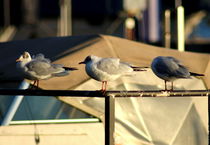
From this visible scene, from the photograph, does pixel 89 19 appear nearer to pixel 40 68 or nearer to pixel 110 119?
pixel 40 68

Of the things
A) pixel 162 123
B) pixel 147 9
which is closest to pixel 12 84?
pixel 162 123

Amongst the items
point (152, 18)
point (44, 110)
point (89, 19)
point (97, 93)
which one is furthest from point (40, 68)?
point (89, 19)

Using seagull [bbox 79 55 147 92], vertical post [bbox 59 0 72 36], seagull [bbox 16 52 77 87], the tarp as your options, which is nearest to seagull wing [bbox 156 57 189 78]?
seagull [bbox 79 55 147 92]

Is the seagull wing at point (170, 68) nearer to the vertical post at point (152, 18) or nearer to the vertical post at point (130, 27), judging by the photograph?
the vertical post at point (130, 27)

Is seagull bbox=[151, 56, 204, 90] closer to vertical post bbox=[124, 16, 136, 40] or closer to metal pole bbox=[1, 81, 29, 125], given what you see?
metal pole bbox=[1, 81, 29, 125]

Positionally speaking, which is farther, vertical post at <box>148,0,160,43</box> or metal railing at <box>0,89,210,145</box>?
vertical post at <box>148,0,160,43</box>

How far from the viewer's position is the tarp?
859 centimetres

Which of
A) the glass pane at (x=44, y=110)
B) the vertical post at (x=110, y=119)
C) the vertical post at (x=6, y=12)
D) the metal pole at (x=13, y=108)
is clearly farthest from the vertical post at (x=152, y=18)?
the vertical post at (x=110, y=119)

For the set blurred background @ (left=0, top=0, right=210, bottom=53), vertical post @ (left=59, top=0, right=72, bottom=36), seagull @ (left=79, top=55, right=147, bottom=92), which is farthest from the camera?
blurred background @ (left=0, top=0, right=210, bottom=53)

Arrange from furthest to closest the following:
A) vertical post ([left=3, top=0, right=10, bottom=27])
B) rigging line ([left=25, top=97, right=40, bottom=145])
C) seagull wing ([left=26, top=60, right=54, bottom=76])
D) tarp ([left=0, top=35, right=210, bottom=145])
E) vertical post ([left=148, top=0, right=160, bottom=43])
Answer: vertical post ([left=3, top=0, right=10, bottom=27])
vertical post ([left=148, top=0, right=160, bottom=43])
tarp ([left=0, top=35, right=210, bottom=145])
rigging line ([left=25, top=97, right=40, bottom=145])
seagull wing ([left=26, top=60, right=54, bottom=76])

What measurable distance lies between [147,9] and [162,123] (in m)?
20.0

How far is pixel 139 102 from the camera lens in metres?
8.88

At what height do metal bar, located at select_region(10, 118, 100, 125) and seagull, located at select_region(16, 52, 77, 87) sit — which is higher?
seagull, located at select_region(16, 52, 77, 87)

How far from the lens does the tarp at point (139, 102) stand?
859 cm
